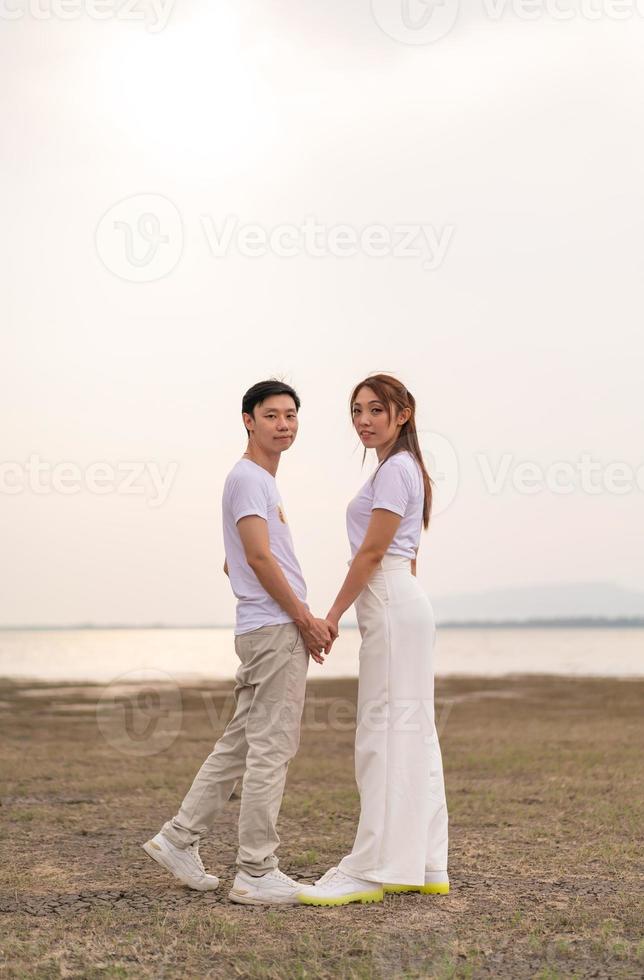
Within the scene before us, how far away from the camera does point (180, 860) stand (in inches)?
211

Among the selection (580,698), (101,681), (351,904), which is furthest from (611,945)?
(101,681)

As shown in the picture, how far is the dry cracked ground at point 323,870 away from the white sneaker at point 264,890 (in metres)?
0.10

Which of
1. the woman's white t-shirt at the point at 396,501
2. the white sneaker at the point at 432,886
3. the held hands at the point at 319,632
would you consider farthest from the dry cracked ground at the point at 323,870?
the woman's white t-shirt at the point at 396,501

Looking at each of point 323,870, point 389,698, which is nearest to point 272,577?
point 389,698

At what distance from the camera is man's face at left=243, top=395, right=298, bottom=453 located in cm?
525

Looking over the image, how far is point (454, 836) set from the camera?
23.2 feet

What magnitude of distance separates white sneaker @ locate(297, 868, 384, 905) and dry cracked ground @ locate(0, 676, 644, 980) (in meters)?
0.09

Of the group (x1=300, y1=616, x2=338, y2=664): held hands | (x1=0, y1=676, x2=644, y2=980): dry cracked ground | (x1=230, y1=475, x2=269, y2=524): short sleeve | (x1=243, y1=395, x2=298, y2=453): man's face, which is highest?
(x1=243, y1=395, x2=298, y2=453): man's face

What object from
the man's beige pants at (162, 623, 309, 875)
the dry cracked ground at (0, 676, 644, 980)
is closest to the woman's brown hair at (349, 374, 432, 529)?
the man's beige pants at (162, 623, 309, 875)

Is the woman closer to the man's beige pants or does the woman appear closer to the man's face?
the man's beige pants

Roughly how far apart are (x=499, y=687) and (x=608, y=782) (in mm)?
20213

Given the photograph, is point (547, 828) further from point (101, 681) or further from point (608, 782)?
point (101, 681)

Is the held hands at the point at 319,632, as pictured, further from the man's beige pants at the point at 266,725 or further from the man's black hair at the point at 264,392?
the man's black hair at the point at 264,392

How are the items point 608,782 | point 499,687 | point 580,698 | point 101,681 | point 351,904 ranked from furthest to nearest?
point 101,681 → point 499,687 → point 580,698 → point 608,782 → point 351,904
